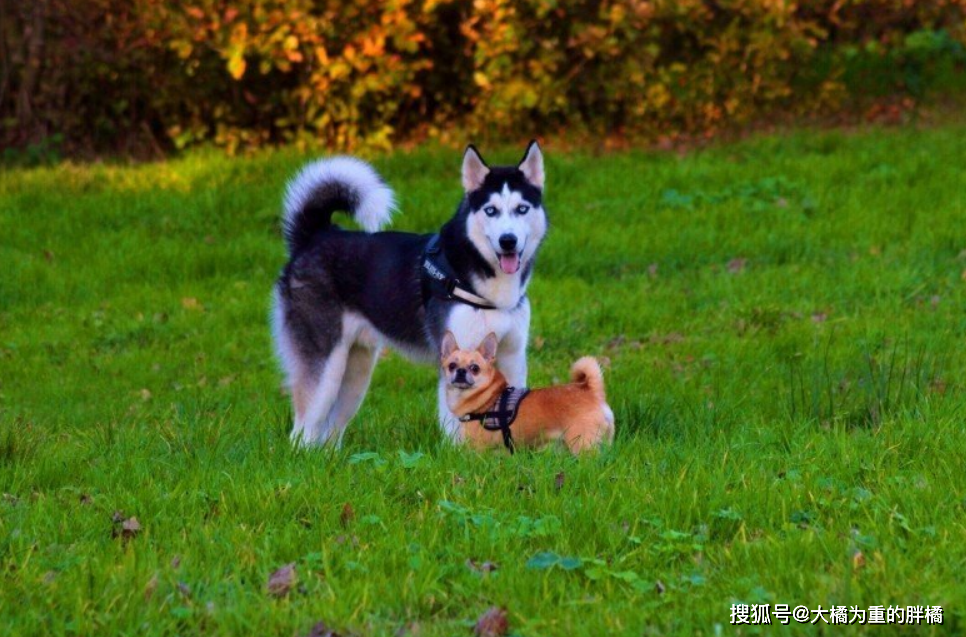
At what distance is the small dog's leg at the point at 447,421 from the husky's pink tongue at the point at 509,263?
23.9 inches

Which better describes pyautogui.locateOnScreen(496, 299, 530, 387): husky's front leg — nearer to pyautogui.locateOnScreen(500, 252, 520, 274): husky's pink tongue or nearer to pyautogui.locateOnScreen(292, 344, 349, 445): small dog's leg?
pyautogui.locateOnScreen(500, 252, 520, 274): husky's pink tongue

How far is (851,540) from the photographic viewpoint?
462cm

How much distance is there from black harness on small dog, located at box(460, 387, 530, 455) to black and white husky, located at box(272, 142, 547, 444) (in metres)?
0.18

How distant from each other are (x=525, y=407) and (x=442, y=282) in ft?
2.82

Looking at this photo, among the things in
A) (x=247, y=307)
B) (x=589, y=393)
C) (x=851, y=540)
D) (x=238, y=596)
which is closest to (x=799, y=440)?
(x=589, y=393)

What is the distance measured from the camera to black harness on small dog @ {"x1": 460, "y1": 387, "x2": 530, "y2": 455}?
6449 millimetres

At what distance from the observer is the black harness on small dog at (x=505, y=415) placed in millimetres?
6449

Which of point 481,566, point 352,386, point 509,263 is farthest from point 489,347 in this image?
point 481,566

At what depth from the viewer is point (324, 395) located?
735 centimetres

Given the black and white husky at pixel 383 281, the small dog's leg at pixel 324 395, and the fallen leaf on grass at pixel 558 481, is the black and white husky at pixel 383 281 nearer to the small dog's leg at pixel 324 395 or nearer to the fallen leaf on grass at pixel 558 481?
the small dog's leg at pixel 324 395

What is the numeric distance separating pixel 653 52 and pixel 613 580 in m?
10.3

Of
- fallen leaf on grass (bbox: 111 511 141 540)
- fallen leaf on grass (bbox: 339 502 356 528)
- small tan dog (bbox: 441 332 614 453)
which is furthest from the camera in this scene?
small tan dog (bbox: 441 332 614 453)

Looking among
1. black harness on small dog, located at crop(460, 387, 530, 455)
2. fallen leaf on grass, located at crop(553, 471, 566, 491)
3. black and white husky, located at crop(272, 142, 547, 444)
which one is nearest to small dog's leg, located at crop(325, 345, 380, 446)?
black and white husky, located at crop(272, 142, 547, 444)

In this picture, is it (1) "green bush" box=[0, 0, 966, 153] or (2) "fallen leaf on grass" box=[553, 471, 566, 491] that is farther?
(1) "green bush" box=[0, 0, 966, 153]
